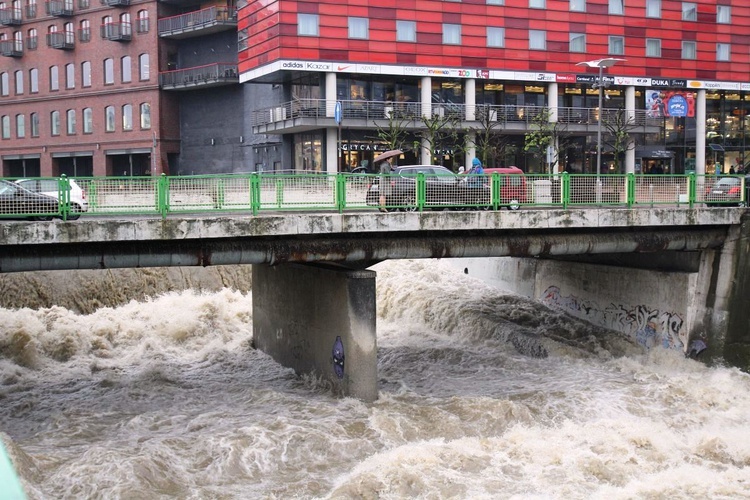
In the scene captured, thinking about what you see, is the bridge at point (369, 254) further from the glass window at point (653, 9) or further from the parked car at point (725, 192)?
the glass window at point (653, 9)

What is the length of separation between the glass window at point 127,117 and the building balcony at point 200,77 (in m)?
3.50

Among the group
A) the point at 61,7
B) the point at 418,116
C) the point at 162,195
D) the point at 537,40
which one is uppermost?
the point at 61,7

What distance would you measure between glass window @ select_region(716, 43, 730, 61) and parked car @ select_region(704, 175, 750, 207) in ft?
124

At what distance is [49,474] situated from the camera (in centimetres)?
1444

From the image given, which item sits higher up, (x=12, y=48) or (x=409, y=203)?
(x=12, y=48)

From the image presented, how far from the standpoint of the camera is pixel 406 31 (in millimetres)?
49062

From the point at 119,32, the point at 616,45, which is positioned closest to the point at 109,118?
the point at 119,32

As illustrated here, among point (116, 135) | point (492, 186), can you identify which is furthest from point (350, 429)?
point (116, 135)

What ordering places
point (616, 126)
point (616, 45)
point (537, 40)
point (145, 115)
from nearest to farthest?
point (537, 40), point (616, 126), point (616, 45), point (145, 115)

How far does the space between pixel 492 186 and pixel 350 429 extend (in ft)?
22.3

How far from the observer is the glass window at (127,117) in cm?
6078

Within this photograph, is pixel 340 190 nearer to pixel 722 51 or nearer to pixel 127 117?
pixel 127 117

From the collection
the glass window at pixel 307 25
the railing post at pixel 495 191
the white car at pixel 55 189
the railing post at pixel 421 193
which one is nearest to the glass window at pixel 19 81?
the glass window at pixel 307 25

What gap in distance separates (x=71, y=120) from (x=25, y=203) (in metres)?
52.2
